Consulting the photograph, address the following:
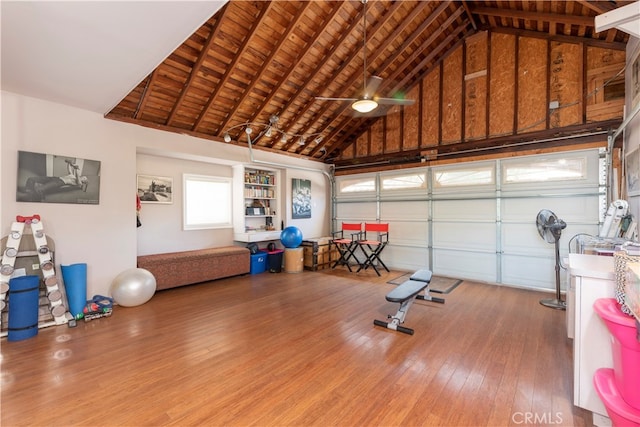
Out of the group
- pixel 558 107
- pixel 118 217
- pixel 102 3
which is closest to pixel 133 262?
pixel 118 217

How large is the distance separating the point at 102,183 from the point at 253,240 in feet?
10.0

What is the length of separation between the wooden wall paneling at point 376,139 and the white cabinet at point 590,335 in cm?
592

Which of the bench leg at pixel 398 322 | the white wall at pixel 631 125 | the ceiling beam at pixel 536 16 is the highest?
the ceiling beam at pixel 536 16

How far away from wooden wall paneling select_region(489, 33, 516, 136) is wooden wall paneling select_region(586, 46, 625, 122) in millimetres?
1101

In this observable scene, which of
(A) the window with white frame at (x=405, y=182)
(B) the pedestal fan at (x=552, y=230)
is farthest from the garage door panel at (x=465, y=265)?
(A) the window with white frame at (x=405, y=182)

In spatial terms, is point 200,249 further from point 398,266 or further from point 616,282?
point 616,282

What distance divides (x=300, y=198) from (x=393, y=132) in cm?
299

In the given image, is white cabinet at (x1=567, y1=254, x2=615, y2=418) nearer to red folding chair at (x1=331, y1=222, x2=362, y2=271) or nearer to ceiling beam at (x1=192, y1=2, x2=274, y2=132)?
ceiling beam at (x1=192, y1=2, x2=274, y2=132)

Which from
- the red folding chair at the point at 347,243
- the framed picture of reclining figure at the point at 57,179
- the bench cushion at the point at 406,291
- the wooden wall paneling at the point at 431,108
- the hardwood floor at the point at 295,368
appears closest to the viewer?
the hardwood floor at the point at 295,368

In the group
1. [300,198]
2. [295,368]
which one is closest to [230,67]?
[300,198]

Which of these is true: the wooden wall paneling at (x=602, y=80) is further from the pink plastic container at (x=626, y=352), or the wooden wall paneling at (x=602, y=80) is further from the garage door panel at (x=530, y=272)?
the pink plastic container at (x=626, y=352)

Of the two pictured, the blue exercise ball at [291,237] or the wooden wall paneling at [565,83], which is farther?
the blue exercise ball at [291,237]

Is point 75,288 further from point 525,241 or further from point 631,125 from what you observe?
point 631,125

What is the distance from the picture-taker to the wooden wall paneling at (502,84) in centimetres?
559
